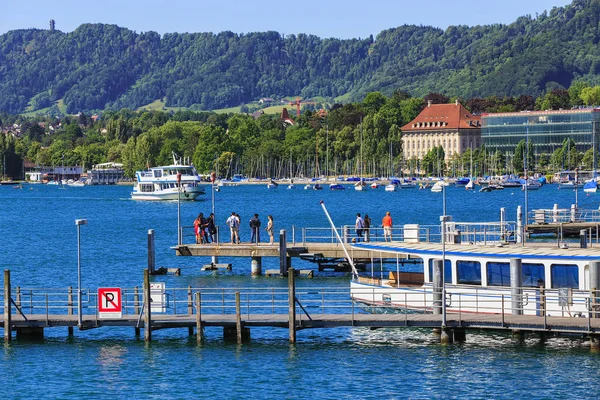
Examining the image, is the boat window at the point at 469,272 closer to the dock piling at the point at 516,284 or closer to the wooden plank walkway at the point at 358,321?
the dock piling at the point at 516,284

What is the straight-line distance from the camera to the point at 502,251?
1735 inches

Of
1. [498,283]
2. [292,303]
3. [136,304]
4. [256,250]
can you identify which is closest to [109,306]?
[136,304]

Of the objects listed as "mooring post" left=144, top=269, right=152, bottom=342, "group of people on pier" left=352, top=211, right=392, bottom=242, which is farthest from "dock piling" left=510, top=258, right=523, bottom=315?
"group of people on pier" left=352, top=211, right=392, bottom=242

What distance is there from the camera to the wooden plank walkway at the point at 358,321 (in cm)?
3931

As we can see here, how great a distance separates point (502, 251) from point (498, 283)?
1422 mm

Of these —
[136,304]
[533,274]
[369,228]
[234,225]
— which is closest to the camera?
[533,274]

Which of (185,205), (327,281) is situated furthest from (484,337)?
(185,205)

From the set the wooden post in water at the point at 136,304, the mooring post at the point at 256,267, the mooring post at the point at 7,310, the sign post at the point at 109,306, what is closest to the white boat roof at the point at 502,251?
the wooden post in water at the point at 136,304

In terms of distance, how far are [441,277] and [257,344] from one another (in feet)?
22.5

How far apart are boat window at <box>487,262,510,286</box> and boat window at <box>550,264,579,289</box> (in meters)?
1.63

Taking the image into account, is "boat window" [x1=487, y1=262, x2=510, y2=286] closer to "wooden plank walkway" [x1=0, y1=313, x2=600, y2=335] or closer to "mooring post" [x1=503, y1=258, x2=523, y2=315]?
"mooring post" [x1=503, y1=258, x2=523, y2=315]

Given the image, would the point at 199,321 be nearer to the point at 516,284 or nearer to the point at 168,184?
the point at 516,284

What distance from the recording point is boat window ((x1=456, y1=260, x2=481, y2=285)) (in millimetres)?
43812

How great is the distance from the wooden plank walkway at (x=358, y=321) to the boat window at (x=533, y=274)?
6.57 feet
